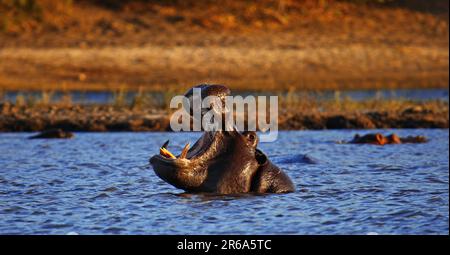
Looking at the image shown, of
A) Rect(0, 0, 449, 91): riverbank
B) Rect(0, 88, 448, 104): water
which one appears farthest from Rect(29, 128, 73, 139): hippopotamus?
Rect(0, 0, 449, 91): riverbank

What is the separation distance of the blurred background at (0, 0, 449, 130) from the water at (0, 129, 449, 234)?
8176 millimetres

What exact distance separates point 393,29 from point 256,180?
18.7m

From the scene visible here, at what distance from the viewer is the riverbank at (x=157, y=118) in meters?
16.2

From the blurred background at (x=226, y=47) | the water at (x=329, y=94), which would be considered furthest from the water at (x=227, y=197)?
the blurred background at (x=226, y=47)

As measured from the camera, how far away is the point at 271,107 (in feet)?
57.0

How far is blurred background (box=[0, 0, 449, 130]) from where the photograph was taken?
23.1m

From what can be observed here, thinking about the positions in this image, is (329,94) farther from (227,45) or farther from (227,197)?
(227,197)

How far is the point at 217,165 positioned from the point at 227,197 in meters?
0.34

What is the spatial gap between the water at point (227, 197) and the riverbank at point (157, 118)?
8.76 ft

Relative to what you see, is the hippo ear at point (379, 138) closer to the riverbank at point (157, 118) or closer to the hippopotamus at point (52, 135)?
the riverbank at point (157, 118)

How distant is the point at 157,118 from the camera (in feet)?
54.4

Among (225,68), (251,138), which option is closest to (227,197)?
(251,138)
